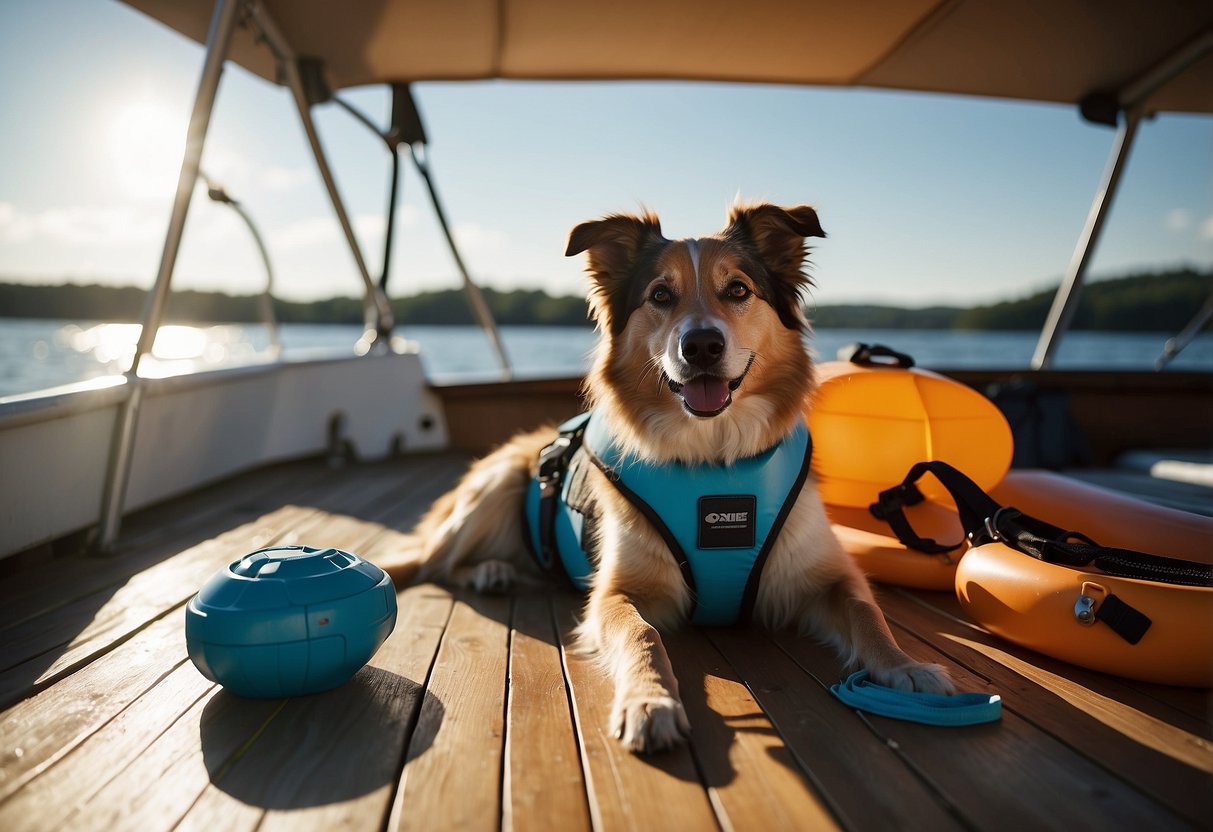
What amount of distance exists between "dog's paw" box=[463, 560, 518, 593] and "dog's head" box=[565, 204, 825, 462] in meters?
0.74

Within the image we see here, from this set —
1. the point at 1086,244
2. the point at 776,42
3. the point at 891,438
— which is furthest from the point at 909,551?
the point at 1086,244

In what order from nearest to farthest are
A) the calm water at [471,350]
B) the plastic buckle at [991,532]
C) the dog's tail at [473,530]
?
the plastic buckle at [991,532] < the dog's tail at [473,530] < the calm water at [471,350]

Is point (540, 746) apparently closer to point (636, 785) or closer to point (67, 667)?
point (636, 785)

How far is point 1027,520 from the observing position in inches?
91.5

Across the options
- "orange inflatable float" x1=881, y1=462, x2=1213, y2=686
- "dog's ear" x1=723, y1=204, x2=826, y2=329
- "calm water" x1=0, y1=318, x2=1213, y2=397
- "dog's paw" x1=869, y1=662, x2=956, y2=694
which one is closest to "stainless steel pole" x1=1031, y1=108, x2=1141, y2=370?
"calm water" x1=0, y1=318, x2=1213, y2=397

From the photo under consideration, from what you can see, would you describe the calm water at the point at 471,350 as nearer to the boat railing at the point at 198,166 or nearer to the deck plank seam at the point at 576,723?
the boat railing at the point at 198,166

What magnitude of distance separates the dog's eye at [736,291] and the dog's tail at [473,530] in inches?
44.4

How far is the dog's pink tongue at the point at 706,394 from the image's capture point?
2.28 m

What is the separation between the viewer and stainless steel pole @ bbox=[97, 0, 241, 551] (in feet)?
10.0

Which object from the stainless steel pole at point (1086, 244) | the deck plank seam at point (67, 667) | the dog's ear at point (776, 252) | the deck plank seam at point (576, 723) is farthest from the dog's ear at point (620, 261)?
the stainless steel pole at point (1086, 244)

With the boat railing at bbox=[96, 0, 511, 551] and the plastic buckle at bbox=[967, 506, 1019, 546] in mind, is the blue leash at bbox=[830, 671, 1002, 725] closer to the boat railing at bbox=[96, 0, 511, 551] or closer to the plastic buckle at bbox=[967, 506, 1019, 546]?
the plastic buckle at bbox=[967, 506, 1019, 546]

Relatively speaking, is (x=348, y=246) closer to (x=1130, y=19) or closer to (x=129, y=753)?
(x=129, y=753)

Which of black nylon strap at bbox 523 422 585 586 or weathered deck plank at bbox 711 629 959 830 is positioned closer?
weathered deck plank at bbox 711 629 959 830

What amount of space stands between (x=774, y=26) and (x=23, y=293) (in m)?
19.3
